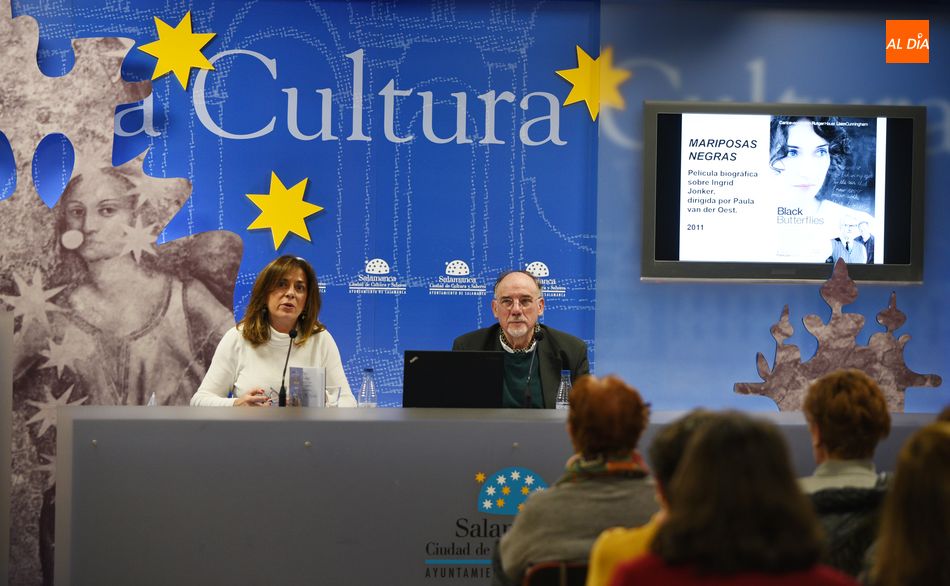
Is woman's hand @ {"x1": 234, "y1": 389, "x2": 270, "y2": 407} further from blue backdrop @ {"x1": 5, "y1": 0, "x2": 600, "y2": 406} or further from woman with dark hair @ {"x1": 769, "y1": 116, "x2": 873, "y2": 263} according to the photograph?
woman with dark hair @ {"x1": 769, "y1": 116, "x2": 873, "y2": 263}

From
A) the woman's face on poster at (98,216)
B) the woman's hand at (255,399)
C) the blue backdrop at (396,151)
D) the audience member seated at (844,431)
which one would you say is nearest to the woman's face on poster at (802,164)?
the blue backdrop at (396,151)

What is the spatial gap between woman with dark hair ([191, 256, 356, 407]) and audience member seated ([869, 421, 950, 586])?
8.99ft

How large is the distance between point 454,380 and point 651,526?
1566 millimetres

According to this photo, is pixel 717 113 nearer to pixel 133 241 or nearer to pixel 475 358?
pixel 475 358

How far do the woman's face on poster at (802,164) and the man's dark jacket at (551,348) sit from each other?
4.80ft

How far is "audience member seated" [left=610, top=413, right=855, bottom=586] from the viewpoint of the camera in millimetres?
1144

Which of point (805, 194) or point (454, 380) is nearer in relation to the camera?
point (454, 380)

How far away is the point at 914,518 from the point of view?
1159mm

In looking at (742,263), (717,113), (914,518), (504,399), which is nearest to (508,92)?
(717,113)

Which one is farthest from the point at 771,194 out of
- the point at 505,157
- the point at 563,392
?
the point at 563,392

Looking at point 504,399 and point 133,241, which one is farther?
point 133,241

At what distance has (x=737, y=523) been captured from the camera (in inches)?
45.2

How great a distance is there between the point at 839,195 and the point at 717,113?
72 cm

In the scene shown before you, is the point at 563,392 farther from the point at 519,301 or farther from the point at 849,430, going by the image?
the point at 849,430
